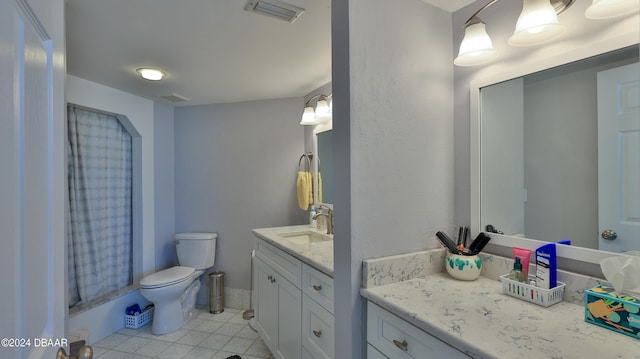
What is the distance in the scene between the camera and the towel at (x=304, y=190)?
2.71 meters

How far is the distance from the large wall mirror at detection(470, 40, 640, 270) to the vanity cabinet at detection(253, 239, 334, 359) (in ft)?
2.78

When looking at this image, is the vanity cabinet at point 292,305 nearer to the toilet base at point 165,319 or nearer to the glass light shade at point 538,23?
the toilet base at point 165,319

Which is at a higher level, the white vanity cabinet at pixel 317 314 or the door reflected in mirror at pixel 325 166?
the door reflected in mirror at pixel 325 166

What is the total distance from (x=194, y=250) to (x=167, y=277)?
406mm

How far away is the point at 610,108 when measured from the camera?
3.22 feet

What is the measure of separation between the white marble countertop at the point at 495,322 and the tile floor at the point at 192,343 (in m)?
1.70

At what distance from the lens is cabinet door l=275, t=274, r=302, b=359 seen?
1708 millimetres

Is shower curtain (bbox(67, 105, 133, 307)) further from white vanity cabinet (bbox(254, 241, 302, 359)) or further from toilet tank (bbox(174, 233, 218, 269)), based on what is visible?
white vanity cabinet (bbox(254, 241, 302, 359))

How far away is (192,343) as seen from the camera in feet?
8.08

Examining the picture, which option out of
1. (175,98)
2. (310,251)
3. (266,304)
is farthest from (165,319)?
(175,98)

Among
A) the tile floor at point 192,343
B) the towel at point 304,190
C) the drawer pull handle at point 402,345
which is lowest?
the tile floor at point 192,343

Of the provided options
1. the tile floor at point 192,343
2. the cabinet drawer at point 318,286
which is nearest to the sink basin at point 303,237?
the cabinet drawer at point 318,286

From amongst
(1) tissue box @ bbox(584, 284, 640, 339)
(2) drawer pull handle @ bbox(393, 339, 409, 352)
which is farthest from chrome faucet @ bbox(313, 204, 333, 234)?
(1) tissue box @ bbox(584, 284, 640, 339)

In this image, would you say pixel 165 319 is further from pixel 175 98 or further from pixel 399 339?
pixel 399 339
